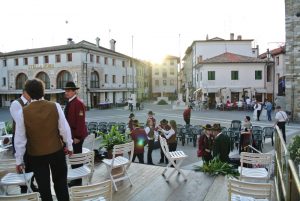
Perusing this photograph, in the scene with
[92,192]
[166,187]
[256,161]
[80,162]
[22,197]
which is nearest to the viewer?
[22,197]

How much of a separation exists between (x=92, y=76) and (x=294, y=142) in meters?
41.9

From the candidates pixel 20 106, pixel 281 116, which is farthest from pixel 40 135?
pixel 281 116

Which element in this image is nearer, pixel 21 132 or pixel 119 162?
pixel 21 132

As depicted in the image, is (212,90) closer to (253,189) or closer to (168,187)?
(168,187)

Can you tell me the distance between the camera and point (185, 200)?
5.99 meters

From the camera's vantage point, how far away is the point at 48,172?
13.4ft

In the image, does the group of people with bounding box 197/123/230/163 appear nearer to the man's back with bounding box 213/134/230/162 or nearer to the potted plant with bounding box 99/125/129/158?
the man's back with bounding box 213/134/230/162

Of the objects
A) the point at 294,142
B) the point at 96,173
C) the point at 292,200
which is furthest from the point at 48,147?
the point at 294,142

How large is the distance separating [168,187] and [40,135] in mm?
3690

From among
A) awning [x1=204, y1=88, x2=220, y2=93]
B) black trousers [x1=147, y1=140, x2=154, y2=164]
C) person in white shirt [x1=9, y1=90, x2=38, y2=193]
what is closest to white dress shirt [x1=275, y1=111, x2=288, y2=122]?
black trousers [x1=147, y1=140, x2=154, y2=164]

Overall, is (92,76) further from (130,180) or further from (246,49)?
(130,180)

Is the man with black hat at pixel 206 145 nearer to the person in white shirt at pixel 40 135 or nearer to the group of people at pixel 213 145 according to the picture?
the group of people at pixel 213 145

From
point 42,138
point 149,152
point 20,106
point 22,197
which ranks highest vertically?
point 20,106

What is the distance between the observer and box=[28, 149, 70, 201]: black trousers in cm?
397
